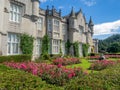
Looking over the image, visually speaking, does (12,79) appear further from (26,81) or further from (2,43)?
(2,43)

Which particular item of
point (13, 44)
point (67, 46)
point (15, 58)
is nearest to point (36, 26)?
point (13, 44)

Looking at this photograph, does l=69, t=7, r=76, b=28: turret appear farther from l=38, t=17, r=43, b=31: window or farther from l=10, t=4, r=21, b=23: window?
l=10, t=4, r=21, b=23: window

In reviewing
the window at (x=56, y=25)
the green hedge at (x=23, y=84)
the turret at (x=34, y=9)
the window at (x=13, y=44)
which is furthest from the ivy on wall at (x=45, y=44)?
the green hedge at (x=23, y=84)

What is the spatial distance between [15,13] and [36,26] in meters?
5.17

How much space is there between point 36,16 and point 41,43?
16.4 ft

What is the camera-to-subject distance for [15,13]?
24.4 meters

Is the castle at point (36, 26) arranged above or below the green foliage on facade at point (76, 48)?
above

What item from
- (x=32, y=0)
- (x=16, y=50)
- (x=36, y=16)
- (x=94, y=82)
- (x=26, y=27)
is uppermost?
(x=32, y=0)

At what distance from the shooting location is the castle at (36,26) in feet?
74.6

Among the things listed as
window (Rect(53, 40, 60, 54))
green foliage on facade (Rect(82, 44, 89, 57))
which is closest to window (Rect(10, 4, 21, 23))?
window (Rect(53, 40, 60, 54))

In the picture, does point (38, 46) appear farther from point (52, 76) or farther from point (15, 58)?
point (52, 76)

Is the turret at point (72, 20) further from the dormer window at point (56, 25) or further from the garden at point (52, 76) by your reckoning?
the garden at point (52, 76)

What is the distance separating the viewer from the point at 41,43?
101ft

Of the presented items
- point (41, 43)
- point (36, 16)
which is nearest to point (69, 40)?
point (41, 43)
